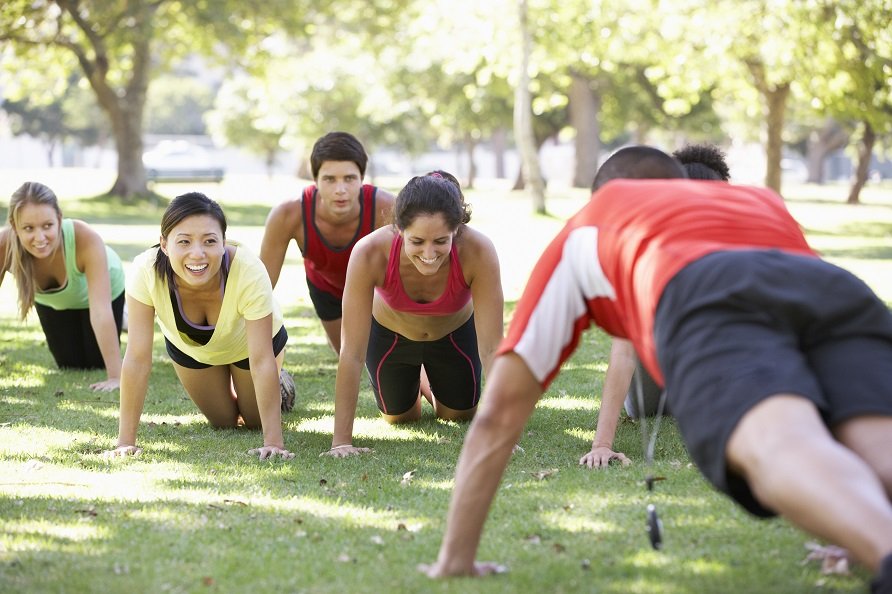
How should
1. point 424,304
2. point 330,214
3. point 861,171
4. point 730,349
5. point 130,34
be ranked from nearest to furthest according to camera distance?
point 730,349 → point 424,304 → point 330,214 → point 130,34 → point 861,171

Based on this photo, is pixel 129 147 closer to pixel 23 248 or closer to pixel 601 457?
pixel 23 248

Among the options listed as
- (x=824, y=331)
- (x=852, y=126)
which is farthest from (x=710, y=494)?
(x=852, y=126)

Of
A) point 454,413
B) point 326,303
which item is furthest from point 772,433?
point 326,303

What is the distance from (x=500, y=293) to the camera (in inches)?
236

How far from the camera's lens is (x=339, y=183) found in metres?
7.42

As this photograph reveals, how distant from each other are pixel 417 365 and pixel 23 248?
10.1ft

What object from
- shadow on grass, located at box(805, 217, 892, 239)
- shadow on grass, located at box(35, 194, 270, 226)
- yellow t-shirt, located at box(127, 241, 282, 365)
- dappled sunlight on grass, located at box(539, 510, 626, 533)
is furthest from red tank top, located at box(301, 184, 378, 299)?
shadow on grass, located at box(35, 194, 270, 226)

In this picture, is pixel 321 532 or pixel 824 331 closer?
pixel 824 331

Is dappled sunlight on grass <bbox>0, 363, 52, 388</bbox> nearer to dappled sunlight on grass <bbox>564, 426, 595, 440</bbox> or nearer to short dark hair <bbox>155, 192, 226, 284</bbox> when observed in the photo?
short dark hair <bbox>155, 192, 226, 284</bbox>

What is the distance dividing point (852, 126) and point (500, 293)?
4470cm

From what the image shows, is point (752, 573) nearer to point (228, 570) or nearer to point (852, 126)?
point (228, 570)

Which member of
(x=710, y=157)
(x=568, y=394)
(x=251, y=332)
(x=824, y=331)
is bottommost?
(x=568, y=394)

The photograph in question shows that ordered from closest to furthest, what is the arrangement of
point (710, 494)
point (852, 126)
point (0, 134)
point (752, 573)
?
1. point (752, 573)
2. point (710, 494)
3. point (852, 126)
4. point (0, 134)

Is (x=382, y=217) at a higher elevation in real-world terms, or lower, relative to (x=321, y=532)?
higher
